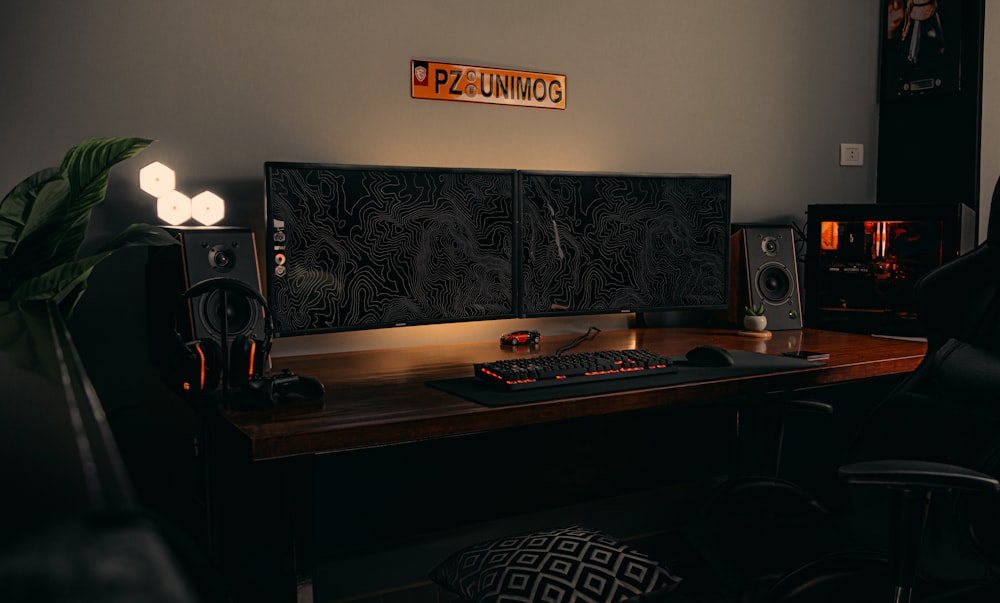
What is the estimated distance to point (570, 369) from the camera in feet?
5.18

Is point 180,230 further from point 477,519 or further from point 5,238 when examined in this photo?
point 477,519

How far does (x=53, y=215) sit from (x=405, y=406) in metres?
0.76

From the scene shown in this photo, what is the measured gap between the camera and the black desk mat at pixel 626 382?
143cm

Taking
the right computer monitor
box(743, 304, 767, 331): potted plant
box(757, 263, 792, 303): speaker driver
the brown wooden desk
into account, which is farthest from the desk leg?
the right computer monitor

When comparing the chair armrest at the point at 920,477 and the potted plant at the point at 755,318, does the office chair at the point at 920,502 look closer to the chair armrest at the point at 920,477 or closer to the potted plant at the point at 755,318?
the chair armrest at the point at 920,477

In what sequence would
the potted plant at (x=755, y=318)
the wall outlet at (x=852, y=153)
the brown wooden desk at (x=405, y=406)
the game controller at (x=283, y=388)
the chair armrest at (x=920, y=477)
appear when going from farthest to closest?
the wall outlet at (x=852, y=153) < the potted plant at (x=755, y=318) < the game controller at (x=283, y=388) < the brown wooden desk at (x=405, y=406) < the chair armrest at (x=920, y=477)

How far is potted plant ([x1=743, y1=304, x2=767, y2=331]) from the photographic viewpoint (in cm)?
229

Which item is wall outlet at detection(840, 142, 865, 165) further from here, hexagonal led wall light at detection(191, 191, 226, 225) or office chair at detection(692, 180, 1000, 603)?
hexagonal led wall light at detection(191, 191, 226, 225)

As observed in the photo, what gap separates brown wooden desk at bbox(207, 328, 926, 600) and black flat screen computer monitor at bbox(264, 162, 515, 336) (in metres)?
0.12

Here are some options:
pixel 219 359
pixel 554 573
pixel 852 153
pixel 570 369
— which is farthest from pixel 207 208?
pixel 852 153

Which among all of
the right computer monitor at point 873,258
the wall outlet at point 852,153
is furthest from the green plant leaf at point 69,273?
the wall outlet at point 852,153

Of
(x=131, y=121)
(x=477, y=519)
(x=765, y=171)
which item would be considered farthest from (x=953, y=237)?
(x=131, y=121)

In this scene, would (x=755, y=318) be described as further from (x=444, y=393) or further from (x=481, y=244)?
(x=444, y=393)

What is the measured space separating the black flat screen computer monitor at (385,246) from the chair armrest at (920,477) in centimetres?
109
